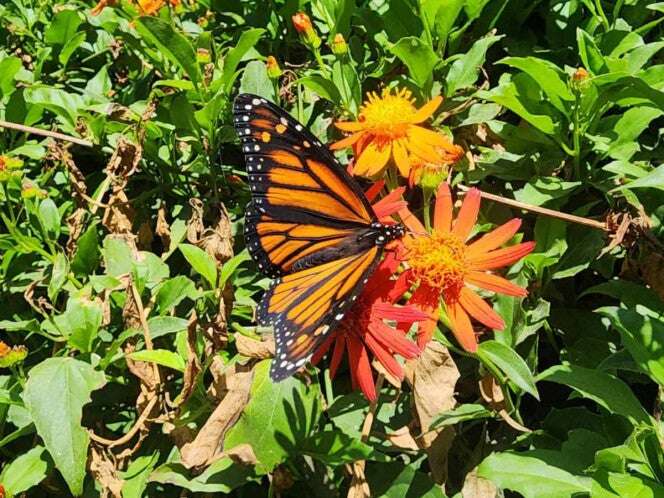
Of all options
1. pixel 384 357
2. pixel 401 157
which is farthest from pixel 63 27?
pixel 384 357

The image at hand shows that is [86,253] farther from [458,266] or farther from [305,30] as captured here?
[458,266]

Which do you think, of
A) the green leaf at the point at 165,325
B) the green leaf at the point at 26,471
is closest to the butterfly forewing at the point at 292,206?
the green leaf at the point at 165,325

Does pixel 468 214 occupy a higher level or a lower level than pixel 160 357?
higher

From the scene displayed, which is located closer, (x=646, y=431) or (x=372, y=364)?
(x=646, y=431)

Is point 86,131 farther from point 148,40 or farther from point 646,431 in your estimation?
point 646,431

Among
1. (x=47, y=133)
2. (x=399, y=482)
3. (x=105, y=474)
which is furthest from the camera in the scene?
(x=47, y=133)

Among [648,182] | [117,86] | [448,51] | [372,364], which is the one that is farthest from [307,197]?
[117,86]
